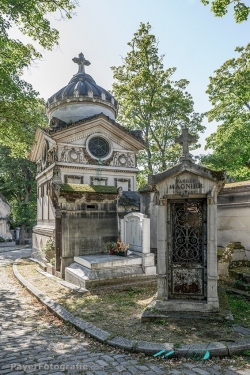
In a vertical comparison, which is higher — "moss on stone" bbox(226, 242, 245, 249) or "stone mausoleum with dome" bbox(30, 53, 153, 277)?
"stone mausoleum with dome" bbox(30, 53, 153, 277)

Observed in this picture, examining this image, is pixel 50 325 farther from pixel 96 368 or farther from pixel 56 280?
pixel 56 280

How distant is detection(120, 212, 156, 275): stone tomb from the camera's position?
960cm

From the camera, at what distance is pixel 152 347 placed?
4363mm

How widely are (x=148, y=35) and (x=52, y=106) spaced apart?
10.3 m

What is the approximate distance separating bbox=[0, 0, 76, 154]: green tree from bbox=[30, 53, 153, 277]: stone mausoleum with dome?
8.93ft

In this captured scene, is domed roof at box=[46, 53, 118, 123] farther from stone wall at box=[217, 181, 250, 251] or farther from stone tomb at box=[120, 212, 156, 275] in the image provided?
stone wall at box=[217, 181, 250, 251]

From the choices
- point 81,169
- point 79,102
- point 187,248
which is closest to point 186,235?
point 187,248

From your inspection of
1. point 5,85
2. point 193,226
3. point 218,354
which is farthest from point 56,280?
point 5,85

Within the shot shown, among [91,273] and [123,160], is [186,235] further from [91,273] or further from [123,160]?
[123,160]

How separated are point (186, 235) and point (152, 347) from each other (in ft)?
8.34

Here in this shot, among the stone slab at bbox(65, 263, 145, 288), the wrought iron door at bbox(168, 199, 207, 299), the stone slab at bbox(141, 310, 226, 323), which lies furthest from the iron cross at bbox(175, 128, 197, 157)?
the stone slab at bbox(65, 263, 145, 288)

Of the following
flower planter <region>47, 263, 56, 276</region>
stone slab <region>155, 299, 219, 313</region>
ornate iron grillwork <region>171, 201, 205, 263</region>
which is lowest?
flower planter <region>47, 263, 56, 276</region>

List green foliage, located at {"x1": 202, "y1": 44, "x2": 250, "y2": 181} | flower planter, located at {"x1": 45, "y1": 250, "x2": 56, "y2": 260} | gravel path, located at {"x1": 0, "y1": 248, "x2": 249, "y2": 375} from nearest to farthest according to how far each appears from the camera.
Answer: gravel path, located at {"x1": 0, "y1": 248, "x2": 249, "y2": 375} < flower planter, located at {"x1": 45, "y1": 250, "x2": 56, "y2": 260} < green foliage, located at {"x1": 202, "y1": 44, "x2": 250, "y2": 181}

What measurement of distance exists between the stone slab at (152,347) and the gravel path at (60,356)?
169 mm
